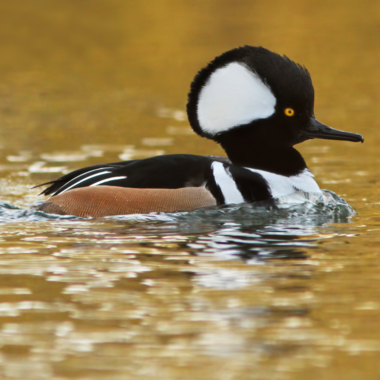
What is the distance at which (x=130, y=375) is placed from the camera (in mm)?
3855

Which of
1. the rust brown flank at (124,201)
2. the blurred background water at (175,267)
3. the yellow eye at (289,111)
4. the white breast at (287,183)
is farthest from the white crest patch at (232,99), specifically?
the blurred background water at (175,267)

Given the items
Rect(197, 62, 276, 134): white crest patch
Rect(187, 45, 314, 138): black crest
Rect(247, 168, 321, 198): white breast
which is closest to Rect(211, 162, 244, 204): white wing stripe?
Rect(247, 168, 321, 198): white breast

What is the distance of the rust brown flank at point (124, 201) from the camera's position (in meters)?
7.11

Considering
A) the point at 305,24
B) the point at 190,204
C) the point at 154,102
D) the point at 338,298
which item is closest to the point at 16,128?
the point at 154,102

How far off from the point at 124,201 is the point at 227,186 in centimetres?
98

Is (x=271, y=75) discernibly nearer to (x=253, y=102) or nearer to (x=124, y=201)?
(x=253, y=102)

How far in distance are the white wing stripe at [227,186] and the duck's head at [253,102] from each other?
47 cm

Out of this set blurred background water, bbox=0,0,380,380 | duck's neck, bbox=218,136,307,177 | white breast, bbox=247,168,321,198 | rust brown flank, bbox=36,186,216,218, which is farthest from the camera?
duck's neck, bbox=218,136,307,177

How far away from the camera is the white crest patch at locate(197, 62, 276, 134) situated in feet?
23.8

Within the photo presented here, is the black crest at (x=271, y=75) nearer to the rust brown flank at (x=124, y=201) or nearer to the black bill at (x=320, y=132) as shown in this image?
the black bill at (x=320, y=132)

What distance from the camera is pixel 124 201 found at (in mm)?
7215

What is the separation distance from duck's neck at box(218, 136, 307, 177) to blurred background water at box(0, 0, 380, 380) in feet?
1.57

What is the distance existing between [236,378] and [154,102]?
11.4 metres

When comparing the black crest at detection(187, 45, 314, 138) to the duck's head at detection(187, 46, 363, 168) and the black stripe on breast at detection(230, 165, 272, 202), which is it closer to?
the duck's head at detection(187, 46, 363, 168)
